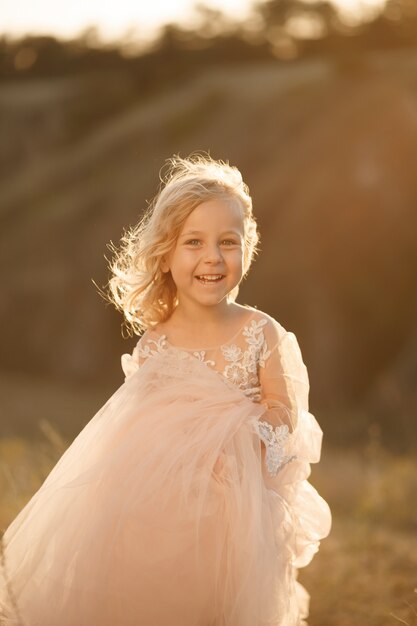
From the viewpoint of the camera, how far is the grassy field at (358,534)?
498 centimetres

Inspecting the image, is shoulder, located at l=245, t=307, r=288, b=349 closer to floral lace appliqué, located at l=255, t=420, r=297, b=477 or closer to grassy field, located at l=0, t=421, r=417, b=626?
floral lace appliqué, located at l=255, t=420, r=297, b=477

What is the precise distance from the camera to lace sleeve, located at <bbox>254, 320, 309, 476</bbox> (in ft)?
10.4

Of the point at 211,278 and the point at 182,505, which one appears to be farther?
the point at 211,278

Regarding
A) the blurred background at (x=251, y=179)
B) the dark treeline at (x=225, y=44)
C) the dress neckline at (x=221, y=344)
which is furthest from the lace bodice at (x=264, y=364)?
the dark treeline at (x=225, y=44)

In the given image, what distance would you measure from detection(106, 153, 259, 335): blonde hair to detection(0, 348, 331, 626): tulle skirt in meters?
0.28

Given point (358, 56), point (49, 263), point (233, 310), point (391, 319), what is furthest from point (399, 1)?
point (233, 310)

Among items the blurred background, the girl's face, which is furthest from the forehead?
the blurred background

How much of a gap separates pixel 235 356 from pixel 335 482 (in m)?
5.90

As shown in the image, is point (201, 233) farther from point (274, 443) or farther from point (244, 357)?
point (274, 443)

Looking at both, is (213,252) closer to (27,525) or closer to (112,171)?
(27,525)

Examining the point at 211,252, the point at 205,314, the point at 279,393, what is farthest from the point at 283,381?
the point at 211,252

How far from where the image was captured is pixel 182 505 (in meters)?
3.13

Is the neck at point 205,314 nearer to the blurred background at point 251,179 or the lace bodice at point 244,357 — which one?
the lace bodice at point 244,357

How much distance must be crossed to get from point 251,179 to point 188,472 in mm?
14893
